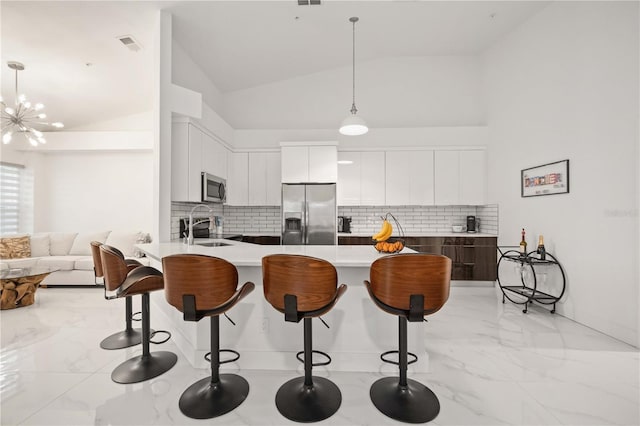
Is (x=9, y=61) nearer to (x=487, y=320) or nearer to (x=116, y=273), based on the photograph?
(x=116, y=273)

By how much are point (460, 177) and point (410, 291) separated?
13.8 ft

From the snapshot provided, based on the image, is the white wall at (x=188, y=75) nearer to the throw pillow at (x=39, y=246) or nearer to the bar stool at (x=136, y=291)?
the bar stool at (x=136, y=291)

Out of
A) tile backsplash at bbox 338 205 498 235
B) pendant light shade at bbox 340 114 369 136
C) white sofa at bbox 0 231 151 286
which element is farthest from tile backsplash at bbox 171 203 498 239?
pendant light shade at bbox 340 114 369 136

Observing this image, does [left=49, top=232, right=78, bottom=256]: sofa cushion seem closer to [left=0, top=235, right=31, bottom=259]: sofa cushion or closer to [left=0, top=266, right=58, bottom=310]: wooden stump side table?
Result: [left=0, top=235, right=31, bottom=259]: sofa cushion

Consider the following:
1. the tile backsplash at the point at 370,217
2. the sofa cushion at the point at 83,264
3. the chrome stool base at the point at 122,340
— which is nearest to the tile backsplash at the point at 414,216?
the tile backsplash at the point at 370,217

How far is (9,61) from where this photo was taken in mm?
3764

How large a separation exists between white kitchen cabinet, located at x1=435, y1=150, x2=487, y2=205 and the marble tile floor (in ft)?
7.87

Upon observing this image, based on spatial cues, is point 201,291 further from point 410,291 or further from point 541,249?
point 541,249

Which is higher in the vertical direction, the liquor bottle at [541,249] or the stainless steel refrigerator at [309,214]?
the stainless steel refrigerator at [309,214]

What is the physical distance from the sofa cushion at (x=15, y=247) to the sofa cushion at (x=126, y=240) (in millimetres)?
1163

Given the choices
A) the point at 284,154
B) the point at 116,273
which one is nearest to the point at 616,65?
the point at 284,154

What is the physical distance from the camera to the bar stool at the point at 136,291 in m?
2.26

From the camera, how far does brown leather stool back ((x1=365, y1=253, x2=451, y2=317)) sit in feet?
5.70

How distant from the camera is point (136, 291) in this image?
2.29m
